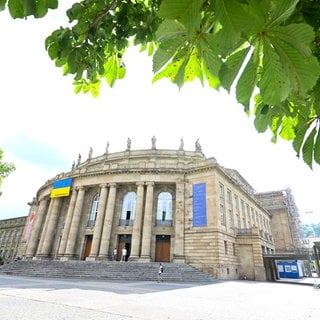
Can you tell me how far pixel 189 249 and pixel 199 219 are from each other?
11.9 feet

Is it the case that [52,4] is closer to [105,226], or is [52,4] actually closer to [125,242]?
[105,226]

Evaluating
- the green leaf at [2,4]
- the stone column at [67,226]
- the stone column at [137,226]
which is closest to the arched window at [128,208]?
the stone column at [137,226]

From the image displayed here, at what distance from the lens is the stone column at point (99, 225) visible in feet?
98.3

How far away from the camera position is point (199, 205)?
29188 millimetres

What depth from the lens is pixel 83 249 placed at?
108ft

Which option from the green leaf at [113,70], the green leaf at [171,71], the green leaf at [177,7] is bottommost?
the green leaf at [177,7]

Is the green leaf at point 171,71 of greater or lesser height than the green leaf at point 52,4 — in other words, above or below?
below

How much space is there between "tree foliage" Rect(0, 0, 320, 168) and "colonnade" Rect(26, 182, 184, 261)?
93.6 feet

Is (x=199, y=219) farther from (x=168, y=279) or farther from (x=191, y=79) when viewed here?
(x=191, y=79)

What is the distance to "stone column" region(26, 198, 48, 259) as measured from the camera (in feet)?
129

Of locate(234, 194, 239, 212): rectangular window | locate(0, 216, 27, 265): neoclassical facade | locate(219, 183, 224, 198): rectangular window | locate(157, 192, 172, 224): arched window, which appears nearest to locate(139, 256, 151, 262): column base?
locate(157, 192, 172, 224): arched window

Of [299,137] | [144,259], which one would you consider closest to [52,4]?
[299,137]

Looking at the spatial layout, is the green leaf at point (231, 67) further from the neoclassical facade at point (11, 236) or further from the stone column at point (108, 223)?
the neoclassical facade at point (11, 236)

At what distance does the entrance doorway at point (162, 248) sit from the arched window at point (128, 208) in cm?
464
